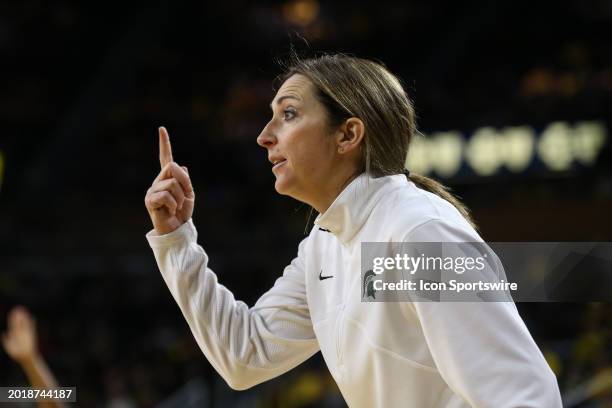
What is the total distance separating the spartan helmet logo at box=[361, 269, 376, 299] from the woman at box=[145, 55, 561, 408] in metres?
0.03

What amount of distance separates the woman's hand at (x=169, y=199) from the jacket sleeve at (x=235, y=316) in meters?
0.02

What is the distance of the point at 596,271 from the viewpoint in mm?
2715

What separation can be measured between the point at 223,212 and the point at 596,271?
343 inches

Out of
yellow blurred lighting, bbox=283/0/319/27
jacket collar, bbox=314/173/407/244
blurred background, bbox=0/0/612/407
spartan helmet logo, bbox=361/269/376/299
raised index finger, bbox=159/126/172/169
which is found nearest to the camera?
spartan helmet logo, bbox=361/269/376/299

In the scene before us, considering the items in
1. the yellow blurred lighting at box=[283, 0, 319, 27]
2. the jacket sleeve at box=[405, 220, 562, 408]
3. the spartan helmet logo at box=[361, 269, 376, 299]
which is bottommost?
the jacket sleeve at box=[405, 220, 562, 408]

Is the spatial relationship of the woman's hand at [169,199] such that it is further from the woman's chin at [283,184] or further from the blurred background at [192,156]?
the blurred background at [192,156]

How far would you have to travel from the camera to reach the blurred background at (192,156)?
9977 mm

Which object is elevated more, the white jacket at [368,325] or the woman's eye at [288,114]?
the woman's eye at [288,114]

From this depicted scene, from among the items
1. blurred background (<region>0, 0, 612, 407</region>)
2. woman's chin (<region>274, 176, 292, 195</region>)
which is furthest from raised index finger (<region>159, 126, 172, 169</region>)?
blurred background (<region>0, 0, 612, 407</region>)

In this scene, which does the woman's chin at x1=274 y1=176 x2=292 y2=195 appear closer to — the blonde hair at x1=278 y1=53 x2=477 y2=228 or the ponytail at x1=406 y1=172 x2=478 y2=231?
the blonde hair at x1=278 y1=53 x2=477 y2=228

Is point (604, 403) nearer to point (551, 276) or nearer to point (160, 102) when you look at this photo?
point (551, 276)

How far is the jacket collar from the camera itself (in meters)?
2.12

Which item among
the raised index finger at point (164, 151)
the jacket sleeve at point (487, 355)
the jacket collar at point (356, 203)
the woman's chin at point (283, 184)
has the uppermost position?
the raised index finger at point (164, 151)

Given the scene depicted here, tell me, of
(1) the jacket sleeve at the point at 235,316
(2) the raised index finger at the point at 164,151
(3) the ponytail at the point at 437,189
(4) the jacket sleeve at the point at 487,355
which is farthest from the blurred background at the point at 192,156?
(4) the jacket sleeve at the point at 487,355
